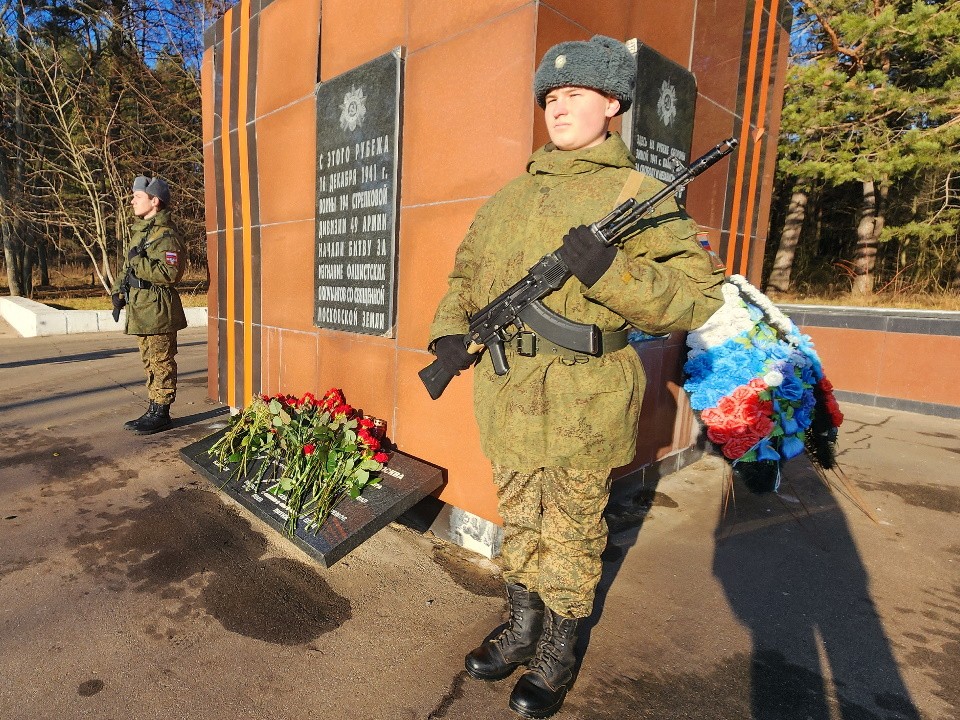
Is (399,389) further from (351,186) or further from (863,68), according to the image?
(863,68)

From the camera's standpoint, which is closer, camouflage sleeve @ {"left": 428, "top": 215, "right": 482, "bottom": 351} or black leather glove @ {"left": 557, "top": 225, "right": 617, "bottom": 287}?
black leather glove @ {"left": 557, "top": 225, "right": 617, "bottom": 287}

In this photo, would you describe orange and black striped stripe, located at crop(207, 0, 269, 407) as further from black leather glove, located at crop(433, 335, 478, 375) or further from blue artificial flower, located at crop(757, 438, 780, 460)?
blue artificial flower, located at crop(757, 438, 780, 460)

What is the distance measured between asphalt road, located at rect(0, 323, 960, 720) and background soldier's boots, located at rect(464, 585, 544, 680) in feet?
0.19

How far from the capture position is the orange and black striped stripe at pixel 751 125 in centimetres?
424

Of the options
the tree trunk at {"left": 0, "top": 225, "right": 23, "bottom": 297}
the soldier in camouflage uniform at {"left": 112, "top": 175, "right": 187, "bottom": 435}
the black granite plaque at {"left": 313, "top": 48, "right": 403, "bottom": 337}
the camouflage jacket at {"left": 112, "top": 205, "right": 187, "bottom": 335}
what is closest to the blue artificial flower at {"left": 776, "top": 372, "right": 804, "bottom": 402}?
the black granite plaque at {"left": 313, "top": 48, "right": 403, "bottom": 337}

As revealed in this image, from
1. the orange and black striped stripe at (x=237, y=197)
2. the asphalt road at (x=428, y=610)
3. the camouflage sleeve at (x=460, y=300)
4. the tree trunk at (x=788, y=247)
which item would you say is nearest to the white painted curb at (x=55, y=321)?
the orange and black striped stripe at (x=237, y=197)

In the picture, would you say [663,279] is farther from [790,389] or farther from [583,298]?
[790,389]

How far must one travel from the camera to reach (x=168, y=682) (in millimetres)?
1945

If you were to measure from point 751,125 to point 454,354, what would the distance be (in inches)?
152

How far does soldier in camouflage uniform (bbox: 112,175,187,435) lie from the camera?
459cm

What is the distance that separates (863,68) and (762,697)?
540 inches

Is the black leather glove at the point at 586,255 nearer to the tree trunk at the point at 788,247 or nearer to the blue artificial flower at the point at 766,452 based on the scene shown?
the blue artificial flower at the point at 766,452

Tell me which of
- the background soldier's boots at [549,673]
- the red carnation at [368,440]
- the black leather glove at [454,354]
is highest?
the black leather glove at [454,354]

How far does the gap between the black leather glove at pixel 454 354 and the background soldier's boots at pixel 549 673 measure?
0.95 m
